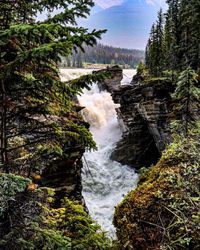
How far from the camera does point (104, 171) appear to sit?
88.4 ft

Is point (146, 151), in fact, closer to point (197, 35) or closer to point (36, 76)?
point (197, 35)

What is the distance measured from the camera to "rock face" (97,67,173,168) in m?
25.7

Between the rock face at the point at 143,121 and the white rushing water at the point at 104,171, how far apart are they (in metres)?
1.59

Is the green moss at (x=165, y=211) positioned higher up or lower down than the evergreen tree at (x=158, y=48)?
lower down

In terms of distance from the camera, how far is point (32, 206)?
238 inches

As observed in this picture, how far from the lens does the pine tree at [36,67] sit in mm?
4281

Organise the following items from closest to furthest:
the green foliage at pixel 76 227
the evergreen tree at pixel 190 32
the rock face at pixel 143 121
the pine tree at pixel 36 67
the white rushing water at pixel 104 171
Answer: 1. the pine tree at pixel 36 67
2. the green foliage at pixel 76 227
3. the white rushing water at pixel 104 171
4. the rock face at pixel 143 121
5. the evergreen tree at pixel 190 32

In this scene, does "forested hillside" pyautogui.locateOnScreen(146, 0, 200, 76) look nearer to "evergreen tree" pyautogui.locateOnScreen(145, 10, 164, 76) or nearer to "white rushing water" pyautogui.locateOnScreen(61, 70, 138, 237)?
"evergreen tree" pyautogui.locateOnScreen(145, 10, 164, 76)

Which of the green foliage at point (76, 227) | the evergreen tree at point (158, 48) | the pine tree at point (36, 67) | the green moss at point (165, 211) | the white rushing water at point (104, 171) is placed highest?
the evergreen tree at point (158, 48)

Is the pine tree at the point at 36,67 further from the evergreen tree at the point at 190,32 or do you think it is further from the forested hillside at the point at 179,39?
the evergreen tree at the point at 190,32

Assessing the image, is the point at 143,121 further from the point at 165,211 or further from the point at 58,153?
the point at 165,211

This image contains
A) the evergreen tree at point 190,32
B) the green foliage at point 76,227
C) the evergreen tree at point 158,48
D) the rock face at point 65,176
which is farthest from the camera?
the evergreen tree at point 158,48

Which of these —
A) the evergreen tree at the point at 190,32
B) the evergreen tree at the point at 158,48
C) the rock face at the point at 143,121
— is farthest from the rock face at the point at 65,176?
the evergreen tree at the point at 158,48

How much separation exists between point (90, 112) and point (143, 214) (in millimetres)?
31127
